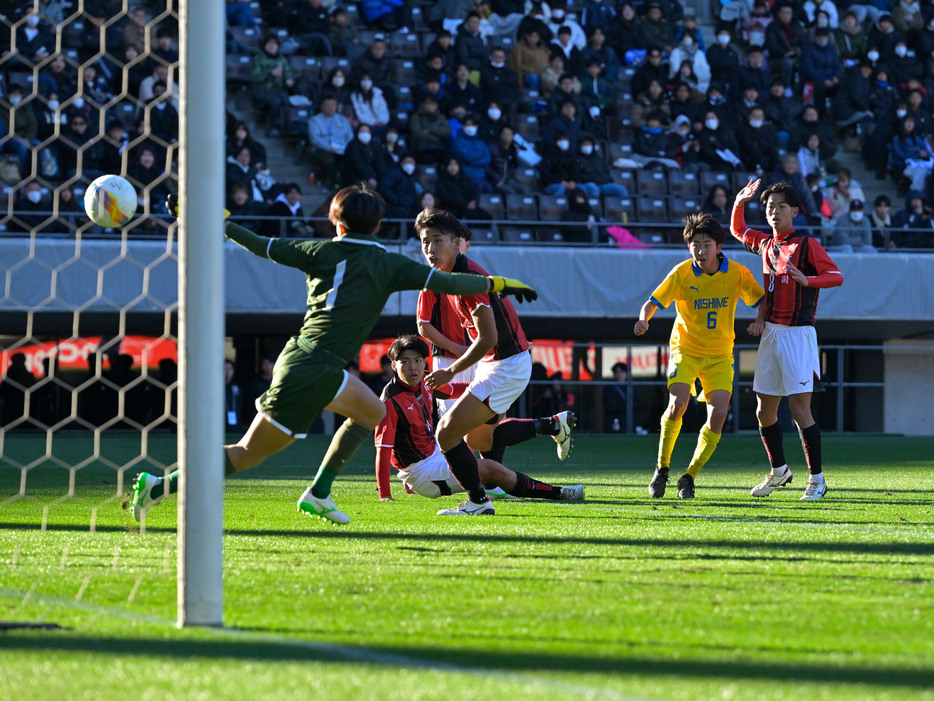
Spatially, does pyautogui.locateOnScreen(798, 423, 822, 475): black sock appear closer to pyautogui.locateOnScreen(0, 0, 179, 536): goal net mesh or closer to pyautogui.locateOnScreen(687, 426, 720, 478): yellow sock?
pyautogui.locateOnScreen(687, 426, 720, 478): yellow sock

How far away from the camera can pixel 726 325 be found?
8.03 meters

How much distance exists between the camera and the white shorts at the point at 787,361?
26.5ft

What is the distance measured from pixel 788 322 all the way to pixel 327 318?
389cm

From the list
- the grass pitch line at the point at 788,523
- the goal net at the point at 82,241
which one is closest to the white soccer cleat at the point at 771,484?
the grass pitch line at the point at 788,523

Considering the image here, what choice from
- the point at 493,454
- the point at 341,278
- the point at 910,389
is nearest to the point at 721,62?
the point at 910,389

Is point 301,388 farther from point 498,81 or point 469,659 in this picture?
point 498,81

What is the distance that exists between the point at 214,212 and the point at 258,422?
200 centimetres

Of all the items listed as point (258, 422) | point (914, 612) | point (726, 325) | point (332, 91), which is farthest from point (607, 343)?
point (914, 612)

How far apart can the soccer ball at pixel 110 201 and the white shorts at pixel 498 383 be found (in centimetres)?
202

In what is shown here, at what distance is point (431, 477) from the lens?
7.51 meters

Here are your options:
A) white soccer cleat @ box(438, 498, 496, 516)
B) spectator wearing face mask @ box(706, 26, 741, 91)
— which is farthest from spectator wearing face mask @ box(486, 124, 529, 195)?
white soccer cleat @ box(438, 498, 496, 516)

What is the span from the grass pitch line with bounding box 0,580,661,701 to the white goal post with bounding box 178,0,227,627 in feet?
0.51

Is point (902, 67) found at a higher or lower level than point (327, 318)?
higher

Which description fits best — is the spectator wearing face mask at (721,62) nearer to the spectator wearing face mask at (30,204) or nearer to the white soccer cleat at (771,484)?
the spectator wearing face mask at (30,204)
